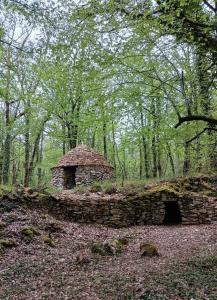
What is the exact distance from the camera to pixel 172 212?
13172 mm

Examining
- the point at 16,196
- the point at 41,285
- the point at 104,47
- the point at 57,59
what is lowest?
the point at 41,285

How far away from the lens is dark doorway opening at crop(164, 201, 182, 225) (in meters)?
12.6

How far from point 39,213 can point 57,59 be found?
591 cm

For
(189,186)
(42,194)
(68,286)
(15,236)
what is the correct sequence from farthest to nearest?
(189,186)
(42,194)
(15,236)
(68,286)

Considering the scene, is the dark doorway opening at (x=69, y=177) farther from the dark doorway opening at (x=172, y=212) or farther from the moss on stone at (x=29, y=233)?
the moss on stone at (x=29, y=233)

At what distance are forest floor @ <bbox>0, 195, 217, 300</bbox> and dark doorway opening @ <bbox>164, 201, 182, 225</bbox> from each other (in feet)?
8.43

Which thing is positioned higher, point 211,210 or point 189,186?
point 189,186

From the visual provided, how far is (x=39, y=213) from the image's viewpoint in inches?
414

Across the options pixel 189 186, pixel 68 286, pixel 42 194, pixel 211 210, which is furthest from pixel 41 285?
pixel 189 186

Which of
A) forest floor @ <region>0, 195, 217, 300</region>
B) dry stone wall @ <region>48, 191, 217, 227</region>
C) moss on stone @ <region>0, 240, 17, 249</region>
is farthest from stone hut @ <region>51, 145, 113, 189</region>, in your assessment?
moss on stone @ <region>0, 240, 17, 249</region>

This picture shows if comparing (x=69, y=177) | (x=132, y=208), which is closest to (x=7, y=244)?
(x=132, y=208)

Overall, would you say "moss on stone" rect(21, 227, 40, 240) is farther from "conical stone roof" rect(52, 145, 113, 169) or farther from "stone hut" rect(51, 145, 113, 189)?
"conical stone roof" rect(52, 145, 113, 169)

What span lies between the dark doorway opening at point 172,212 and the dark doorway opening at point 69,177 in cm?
848

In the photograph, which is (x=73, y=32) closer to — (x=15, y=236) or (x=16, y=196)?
(x=15, y=236)
